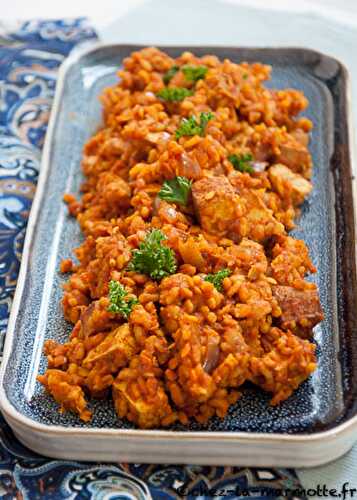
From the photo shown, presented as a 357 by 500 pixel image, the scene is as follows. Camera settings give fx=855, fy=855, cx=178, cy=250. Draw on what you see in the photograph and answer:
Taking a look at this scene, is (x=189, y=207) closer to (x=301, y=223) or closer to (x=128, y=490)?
(x=301, y=223)

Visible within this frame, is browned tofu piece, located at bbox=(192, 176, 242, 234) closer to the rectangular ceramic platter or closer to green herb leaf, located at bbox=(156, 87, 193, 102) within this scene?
the rectangular ceramic platter

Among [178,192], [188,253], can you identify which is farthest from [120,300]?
[178,192]

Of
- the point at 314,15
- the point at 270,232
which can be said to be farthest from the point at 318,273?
the point at 314,15

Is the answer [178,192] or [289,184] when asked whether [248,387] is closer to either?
[178,192]

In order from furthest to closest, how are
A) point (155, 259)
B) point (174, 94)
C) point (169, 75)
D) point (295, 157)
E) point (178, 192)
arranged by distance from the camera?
point (169, 75) < point (174, 94) < point (295, 157) < point (178, 192) < point (155, 259)

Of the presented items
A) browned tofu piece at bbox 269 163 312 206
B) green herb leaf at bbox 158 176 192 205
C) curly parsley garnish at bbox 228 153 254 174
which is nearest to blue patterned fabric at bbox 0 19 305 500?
green herb leaf at bbox 158 176 192 205

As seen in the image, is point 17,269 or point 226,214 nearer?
point 226,214
